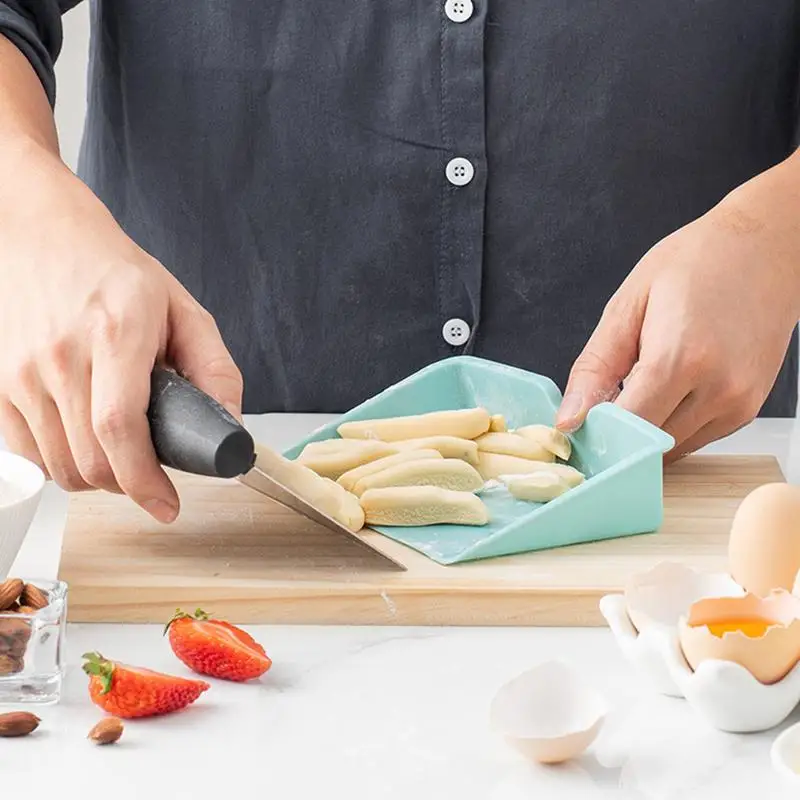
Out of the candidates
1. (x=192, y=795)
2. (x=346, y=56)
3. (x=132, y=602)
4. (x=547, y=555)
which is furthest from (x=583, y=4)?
(x=192, y=795)

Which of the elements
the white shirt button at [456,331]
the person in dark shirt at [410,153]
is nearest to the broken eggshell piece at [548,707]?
the person in dark shirt at [410,153]

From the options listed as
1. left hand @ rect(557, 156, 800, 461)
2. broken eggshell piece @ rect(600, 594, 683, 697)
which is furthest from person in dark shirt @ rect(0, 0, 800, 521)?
broken eggshell piece @ rect(600, 594, 683, 697)

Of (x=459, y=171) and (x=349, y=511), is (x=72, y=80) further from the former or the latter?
(x=349, y=511)

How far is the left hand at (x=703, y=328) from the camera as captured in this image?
1.34 m

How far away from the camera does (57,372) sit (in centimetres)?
114

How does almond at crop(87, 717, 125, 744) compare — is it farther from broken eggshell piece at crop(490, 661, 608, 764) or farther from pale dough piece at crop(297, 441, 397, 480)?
pale dough piece at crop(297, 441, 397, 480)

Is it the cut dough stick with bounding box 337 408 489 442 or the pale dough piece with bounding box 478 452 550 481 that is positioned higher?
the cut dough stick with bounding box 337 408 489 442

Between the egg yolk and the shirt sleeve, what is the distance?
92 centimetres

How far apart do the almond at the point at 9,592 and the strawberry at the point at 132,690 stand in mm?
70

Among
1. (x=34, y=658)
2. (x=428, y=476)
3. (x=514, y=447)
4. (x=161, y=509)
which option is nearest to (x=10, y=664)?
(x=34, y=658)

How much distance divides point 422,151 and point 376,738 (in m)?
0.86

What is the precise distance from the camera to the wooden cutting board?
113 centimetres

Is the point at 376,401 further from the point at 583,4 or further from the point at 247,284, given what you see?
the point at 583,4

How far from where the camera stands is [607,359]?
1.39m
